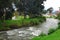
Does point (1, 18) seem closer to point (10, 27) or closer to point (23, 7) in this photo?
point (10, 27)

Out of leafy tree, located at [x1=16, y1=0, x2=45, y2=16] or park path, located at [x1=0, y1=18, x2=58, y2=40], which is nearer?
park path, located at [x1=0, y1=18, x2=58, y2=40]

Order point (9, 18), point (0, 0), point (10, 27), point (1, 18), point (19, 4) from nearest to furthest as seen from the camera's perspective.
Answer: point (0, 0)
point (10, 27)
point (1, 18)
point (9, 18)
point (19, 4)

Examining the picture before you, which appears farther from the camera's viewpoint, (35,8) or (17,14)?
(17,14)

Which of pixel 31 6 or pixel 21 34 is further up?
pixel 31 6

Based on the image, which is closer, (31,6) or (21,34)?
(21,34)

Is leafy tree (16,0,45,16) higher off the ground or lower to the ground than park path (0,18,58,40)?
higher

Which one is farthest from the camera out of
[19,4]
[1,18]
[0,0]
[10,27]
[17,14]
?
[17,14]

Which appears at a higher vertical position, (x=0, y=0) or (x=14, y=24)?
(x=0, y=0)

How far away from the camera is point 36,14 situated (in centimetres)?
8119

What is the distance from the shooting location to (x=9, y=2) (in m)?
48.6

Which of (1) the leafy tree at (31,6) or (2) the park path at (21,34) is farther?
(1) the leafy tree at (31,6)

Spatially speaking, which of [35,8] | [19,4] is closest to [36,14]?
[35,8]

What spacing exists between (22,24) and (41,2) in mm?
23640

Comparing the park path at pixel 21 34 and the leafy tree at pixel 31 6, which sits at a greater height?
the leafy tree at pixel 31 6
